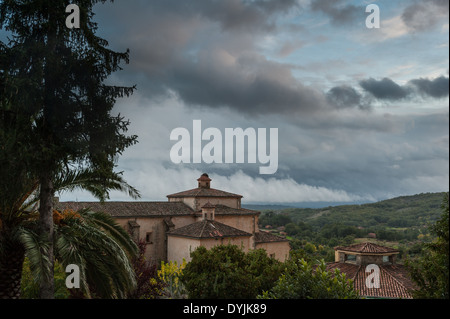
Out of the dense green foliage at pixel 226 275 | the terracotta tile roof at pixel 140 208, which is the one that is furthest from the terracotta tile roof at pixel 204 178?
the dense green foliage at pixel 226 275

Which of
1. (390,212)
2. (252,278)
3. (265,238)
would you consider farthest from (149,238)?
(390,212)

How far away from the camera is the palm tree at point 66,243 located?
29.7ft

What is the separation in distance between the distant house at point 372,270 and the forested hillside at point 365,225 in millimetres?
33409

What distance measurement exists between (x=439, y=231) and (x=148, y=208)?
1146 inches

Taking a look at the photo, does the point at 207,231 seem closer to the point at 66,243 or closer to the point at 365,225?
the point at 66,243

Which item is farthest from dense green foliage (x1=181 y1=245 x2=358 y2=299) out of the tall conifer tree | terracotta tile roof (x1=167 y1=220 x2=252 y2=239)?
terracotta tile roof (x1=167 y1=220 x2=252 y2=239)

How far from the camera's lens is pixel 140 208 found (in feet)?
112

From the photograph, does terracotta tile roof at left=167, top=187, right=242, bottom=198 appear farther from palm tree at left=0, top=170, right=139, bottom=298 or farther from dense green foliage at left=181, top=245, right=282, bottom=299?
palm tree at left=0, top=170, right=139, bottom=298

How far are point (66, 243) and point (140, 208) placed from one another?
25.0m

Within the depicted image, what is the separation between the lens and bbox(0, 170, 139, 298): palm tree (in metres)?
9.04

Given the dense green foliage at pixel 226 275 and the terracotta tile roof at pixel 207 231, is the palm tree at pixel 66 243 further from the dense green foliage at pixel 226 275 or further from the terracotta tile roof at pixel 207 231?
the terracotta tile roof at pixel 207 231

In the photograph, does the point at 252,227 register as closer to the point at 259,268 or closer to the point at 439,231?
the point at 259,268

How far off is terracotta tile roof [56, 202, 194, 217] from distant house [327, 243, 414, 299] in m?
15.7
